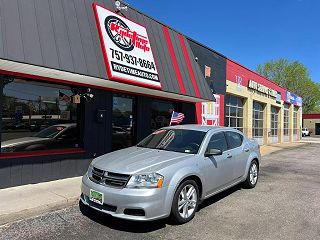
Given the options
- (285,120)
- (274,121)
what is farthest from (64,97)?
(285,120)

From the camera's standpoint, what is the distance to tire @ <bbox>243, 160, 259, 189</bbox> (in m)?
7.82

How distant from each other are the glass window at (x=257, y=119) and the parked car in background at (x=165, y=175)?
17.8 metres

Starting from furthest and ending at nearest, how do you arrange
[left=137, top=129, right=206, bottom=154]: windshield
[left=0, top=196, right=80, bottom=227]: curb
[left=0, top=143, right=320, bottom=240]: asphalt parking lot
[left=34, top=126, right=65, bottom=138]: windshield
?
[left=34, top=126, right=65, bottom=138]: windshield
[left=137, top=129, right=206, bottom=154]: windshield
[left=0, top=196, right=80, bottom=227]: curb
[left=0, top=143, right=320, bottom=240]: asphalt parking lot

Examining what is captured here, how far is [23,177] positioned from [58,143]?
1317 mm

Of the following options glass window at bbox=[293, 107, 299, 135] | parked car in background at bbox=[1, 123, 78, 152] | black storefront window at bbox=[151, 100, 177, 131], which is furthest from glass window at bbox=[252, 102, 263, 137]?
parked car in background at bbox=[1, 123, 78, 152]

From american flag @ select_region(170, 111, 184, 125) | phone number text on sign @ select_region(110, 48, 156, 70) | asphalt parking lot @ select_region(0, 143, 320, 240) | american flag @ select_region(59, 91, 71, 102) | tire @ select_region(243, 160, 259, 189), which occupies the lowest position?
asphalt parking lot @ select_region(0, 143, 320, 240)

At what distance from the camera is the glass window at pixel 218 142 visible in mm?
6438

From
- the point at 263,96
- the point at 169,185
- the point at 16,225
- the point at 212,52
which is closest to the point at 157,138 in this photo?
the point at 169,185

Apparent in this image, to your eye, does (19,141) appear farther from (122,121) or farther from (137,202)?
(137,202)

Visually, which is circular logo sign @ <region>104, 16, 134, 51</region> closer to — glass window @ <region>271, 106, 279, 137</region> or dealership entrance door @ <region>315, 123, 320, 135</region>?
glass window @ <region>271, 106, 279, 137</region>

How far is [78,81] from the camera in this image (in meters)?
8.30

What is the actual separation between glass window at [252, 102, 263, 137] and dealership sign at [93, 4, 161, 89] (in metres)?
16.3

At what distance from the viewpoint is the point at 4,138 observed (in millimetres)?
7238

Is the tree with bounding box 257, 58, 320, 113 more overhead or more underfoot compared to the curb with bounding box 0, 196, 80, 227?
more overhead
